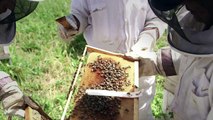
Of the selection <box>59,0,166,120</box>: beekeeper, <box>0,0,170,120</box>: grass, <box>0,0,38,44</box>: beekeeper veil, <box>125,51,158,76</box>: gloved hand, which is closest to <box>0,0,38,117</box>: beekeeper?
<box>0,0,38,44</box>: beekeeper veil

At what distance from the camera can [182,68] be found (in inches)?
105

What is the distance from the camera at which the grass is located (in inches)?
170

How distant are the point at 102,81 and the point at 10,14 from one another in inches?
30.2

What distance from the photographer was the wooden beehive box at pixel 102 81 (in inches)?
104

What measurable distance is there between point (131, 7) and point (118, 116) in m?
1.05

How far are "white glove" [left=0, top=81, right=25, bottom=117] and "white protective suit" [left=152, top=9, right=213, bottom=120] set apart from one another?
1.04 m

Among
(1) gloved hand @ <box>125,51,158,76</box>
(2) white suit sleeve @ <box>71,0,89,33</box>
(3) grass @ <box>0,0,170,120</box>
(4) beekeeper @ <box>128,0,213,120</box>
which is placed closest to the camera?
(4) beekeeper @ <box>128,0,213,120</box>

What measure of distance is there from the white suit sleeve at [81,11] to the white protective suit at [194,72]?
3.30ft

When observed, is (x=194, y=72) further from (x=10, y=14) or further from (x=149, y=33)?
(x=10, y=14)

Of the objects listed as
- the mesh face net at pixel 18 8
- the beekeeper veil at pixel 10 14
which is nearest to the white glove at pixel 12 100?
the beekeeper veil at pixel 10 14

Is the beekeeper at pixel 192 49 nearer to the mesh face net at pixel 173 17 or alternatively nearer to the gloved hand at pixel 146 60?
the mesh face net at pixel 173 17

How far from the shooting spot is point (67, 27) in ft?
10.8

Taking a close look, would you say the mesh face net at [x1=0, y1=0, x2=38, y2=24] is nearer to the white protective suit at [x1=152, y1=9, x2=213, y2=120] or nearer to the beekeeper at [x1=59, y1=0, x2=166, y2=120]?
the beekeeper at [x1=59, y1=0, x2=166, y2=120]

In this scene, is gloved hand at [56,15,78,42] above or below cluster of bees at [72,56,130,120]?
above
